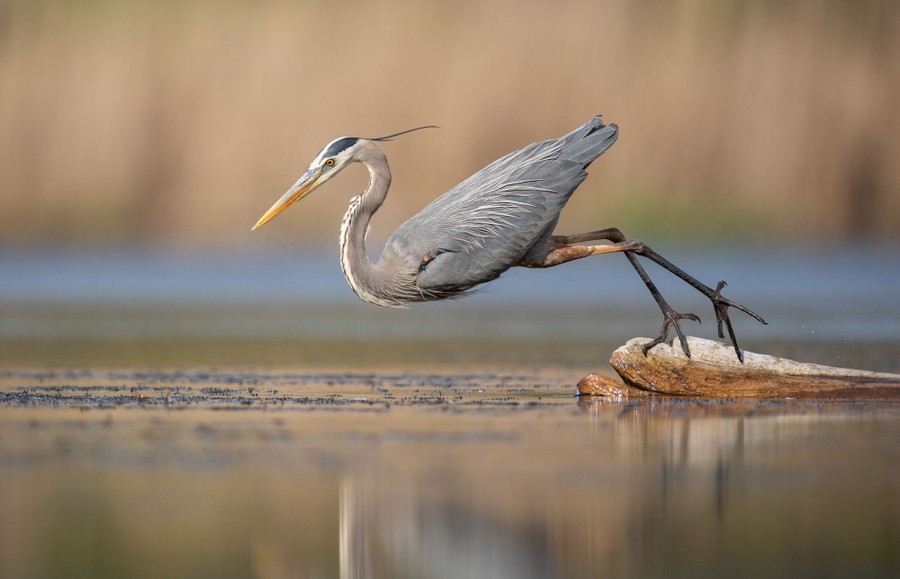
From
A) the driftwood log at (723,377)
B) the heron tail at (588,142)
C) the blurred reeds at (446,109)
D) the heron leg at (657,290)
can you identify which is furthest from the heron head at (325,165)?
the blurred reeds at (446,109)

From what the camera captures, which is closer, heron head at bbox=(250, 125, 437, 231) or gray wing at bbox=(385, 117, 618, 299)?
gray wing at bbox=(385, 117, 618, 299)

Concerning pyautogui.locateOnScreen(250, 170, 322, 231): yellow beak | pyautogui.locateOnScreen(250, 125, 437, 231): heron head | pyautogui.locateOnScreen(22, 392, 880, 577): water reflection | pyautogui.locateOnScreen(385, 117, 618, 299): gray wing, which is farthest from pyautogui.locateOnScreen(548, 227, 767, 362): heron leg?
pyautogui.locateOnScreen(250, 170, 322, 231): yellow beak

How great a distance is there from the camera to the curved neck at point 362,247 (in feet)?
30.5

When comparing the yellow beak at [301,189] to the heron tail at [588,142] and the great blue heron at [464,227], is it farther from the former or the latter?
the heron tail at [588,142]

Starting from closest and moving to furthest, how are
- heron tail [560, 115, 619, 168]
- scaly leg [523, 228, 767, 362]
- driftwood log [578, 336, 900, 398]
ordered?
driftwood log [578, 336, 900, 398]
scaly leg [523, 228, 767, 362]
heron tail [560, 115, 619, 168]

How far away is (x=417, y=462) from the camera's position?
6590 millimetres

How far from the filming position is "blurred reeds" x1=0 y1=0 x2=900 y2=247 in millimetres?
22938

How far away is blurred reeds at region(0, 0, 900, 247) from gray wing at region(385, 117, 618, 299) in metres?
12.3

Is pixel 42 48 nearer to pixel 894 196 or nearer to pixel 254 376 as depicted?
pixel 894 196

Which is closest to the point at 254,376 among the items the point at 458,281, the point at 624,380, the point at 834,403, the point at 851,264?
the point at 458,281

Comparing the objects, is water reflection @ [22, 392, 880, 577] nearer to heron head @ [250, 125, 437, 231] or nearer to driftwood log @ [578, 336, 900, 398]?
driftwood log @ [578, 336, 900, 398]

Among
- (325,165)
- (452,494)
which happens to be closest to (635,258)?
(325,165)

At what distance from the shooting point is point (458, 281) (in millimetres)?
9281

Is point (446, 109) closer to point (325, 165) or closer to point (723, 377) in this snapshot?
point (325, 165)
